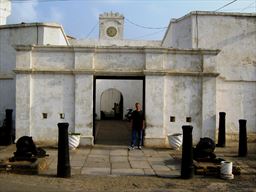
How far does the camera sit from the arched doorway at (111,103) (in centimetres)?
3403

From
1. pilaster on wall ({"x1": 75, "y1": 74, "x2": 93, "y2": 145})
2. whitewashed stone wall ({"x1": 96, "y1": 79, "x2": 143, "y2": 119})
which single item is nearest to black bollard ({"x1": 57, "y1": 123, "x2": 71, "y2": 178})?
pilaster on wall ({"x1": 75, "y1": 74, "x2": 93, "y2": 145})

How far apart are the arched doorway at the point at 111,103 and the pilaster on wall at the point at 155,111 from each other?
17.6 meters

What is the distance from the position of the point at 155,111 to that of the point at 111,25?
22785 millimetres

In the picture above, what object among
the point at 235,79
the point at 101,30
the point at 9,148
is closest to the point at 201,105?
the point at 235,79

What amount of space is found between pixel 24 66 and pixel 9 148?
10.5 feet

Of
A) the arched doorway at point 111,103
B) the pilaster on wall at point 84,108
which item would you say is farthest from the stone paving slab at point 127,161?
the arched doorway at point 111,103

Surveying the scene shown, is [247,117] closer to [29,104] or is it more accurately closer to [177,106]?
[177,106]

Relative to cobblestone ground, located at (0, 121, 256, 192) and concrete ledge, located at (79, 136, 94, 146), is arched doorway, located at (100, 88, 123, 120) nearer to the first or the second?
concrete ledge, located at (79, 136, 94, 146)

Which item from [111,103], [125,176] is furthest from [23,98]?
[111,103]

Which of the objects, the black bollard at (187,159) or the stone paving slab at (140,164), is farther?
the stone paving slab at (140,164)

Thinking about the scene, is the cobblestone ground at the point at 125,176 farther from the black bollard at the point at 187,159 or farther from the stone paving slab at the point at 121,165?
the black bollard at the point at 187,159

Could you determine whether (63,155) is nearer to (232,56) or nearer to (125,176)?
(125,176)

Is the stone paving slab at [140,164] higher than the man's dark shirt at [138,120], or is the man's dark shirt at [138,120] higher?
the man's dark shirt at [138,120]

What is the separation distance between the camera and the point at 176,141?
50.3 feet
